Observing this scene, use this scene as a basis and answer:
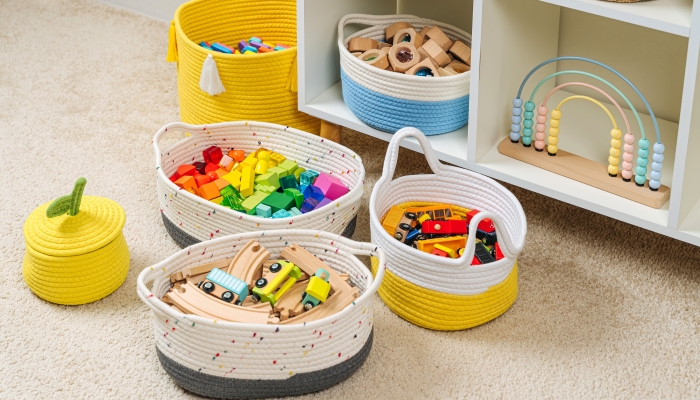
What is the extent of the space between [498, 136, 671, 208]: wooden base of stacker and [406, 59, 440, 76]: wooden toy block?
193 millimetres

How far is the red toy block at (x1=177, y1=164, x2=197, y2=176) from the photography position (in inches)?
65.3

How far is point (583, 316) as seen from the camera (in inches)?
56.3

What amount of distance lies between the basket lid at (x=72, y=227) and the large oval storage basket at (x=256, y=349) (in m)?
0.15

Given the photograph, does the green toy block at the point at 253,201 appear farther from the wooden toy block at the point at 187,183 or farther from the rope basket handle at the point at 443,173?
the rope basket handle at the point at 443,173

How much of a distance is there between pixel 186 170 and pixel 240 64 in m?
0.25

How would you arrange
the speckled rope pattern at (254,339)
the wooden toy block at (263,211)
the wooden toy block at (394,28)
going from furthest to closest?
the wooden toy block at (394,28), the wooden toy block at (263,211), the speckled rope pattern at (254,339)

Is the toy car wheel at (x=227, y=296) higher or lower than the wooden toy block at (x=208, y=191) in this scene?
lower

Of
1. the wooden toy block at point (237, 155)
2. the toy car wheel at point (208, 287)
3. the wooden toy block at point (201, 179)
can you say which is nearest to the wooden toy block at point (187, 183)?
the wooden toy block at point (201, 179)

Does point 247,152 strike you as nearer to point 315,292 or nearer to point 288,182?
point 288,182

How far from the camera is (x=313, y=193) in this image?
1.61m

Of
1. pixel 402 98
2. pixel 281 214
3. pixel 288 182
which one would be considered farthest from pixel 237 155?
pixel 402 98

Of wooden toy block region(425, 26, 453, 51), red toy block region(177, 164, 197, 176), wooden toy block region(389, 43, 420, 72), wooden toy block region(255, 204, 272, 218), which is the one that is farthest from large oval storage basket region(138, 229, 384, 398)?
wooden toy block region(425, 26, 453, 51)

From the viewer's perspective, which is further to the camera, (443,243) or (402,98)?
(402,98)

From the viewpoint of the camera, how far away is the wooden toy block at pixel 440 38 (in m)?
1.73
